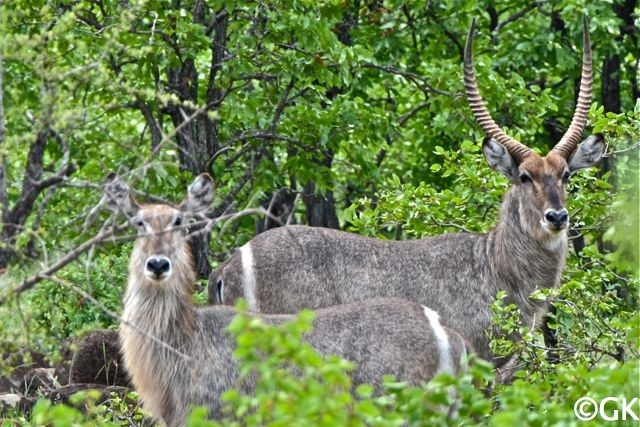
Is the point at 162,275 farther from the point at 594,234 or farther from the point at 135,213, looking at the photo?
the point at 594,234

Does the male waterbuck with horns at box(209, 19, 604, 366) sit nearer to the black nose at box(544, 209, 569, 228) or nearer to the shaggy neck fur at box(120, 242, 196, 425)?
the black nose at box(544, 209, 569, 228)

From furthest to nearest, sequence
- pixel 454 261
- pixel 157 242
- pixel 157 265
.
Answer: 1. pixel 454 261
2. pixel 157 242
3. pixel 157 265

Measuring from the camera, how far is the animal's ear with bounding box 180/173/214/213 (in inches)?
326

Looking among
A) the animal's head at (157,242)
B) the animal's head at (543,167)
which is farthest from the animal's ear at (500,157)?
the animal's head at (157,242)

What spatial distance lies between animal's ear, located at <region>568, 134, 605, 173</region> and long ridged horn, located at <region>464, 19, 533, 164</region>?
0.32m

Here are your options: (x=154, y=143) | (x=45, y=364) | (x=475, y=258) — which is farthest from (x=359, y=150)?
(x=45, y=364)

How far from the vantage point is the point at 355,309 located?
783 centimetres

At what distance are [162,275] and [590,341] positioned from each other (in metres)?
2.82

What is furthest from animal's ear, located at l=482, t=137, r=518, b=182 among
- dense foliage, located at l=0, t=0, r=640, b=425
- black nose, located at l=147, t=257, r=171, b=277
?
black nose, located at l=147, t=257, r=171, b=277

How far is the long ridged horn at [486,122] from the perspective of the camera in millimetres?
9664

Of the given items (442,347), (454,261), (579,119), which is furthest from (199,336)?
(579,119)

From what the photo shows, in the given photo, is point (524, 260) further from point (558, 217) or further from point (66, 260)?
point (66, 260)

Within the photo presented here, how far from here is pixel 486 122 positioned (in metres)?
10.0

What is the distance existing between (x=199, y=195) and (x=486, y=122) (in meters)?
2.68
